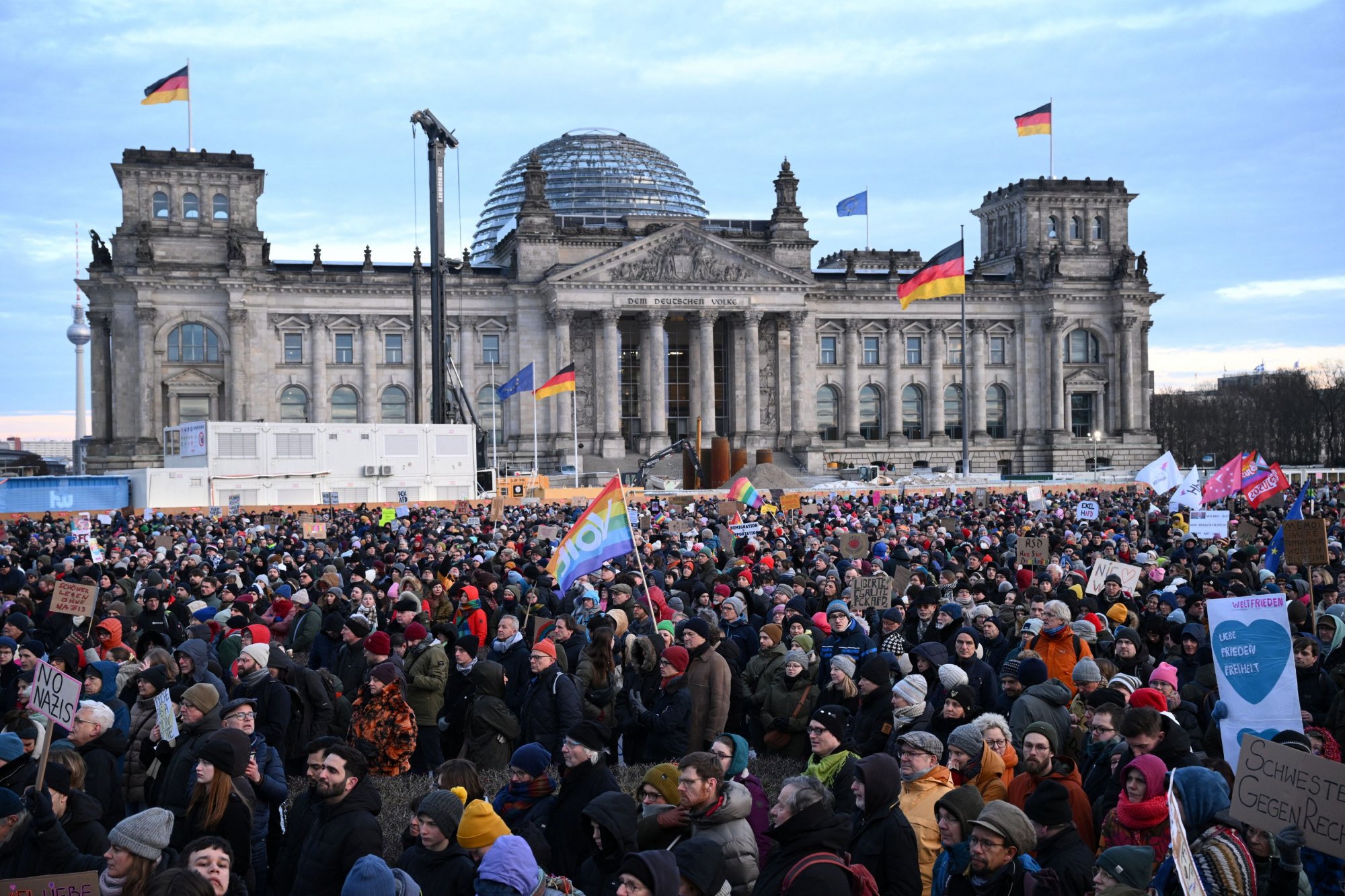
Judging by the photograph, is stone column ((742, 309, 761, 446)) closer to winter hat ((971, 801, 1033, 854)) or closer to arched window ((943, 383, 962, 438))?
arched window ((943, 383, 962, 438))

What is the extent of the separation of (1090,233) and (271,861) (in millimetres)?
82155

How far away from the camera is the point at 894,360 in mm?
79000

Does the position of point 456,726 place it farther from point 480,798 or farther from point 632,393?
point 632,393

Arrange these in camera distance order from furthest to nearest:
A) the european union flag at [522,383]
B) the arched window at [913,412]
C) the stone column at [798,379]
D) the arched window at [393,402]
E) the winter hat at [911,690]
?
→ the arched window at [913,412]
the stone column at [798,379]
the arched window at [393,402]
the european union flag at [522,383]
the winter hat at [911,690]

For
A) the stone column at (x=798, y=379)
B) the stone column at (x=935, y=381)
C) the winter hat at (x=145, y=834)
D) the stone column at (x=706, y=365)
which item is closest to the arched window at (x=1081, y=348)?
the stone column at (x=935, y=381)

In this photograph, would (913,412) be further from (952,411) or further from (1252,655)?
(1252,655)

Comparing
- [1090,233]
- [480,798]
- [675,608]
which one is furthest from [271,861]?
[1090,233]

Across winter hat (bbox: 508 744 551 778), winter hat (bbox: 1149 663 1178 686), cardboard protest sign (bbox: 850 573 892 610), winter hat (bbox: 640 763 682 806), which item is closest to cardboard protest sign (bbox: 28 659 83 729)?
winter hat (bbox: 508 744 551 778)

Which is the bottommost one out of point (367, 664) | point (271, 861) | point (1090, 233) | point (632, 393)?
point (271, 861)

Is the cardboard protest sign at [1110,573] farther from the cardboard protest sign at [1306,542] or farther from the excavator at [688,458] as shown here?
the excavator at [688,458]

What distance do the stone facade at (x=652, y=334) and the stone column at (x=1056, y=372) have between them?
0.16 metres

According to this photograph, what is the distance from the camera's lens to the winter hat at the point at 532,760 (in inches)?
290

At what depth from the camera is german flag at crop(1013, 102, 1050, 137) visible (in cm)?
6594

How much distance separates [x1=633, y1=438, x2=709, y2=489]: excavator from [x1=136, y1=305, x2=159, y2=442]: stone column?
1087 inches
